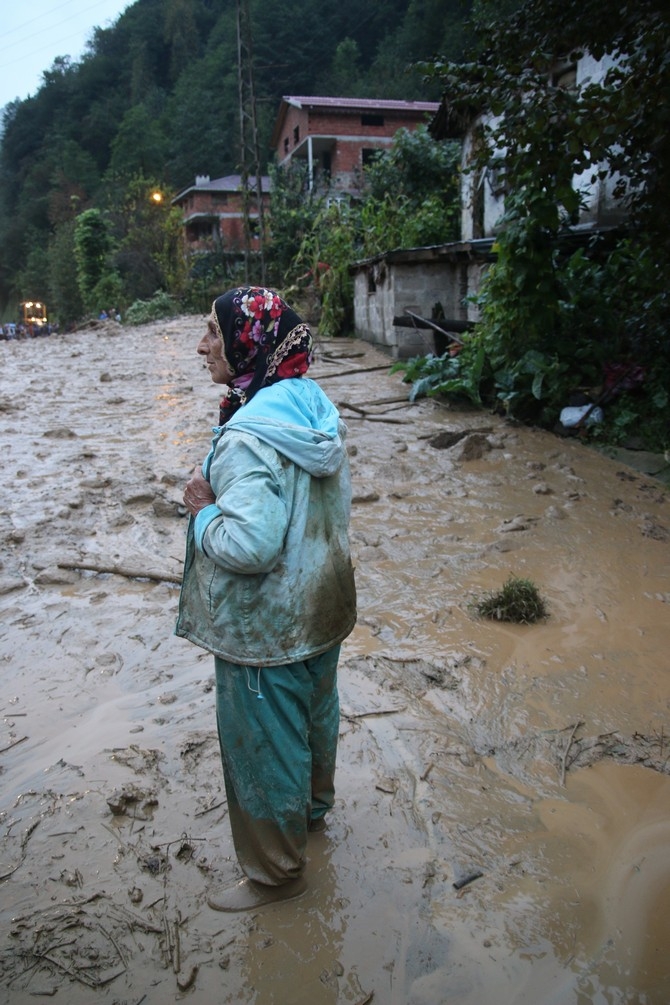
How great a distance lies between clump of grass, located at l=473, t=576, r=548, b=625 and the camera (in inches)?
155

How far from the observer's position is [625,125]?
4.78 metres

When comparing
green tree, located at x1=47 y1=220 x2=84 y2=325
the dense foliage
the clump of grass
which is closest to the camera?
the clump of grass

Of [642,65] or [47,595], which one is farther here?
[642,65]

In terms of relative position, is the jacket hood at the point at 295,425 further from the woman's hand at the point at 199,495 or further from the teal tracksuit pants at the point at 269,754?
the teal tracksuit pants at the point at 269,754

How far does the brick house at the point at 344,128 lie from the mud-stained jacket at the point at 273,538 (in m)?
34.7

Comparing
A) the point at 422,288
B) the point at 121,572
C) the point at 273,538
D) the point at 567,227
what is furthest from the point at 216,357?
the point at 422,288

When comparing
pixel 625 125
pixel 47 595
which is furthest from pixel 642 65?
pixel 47 595

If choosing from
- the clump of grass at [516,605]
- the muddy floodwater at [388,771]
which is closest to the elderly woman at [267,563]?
the muddy floodwater at [388,771]

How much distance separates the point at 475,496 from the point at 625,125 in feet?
9.15

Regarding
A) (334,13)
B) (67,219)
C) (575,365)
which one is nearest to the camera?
(575,365)

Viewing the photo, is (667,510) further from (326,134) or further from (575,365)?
(326,134)

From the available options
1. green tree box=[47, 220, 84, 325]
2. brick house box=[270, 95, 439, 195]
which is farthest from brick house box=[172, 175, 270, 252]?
green tree box=[47, 220, 84, 325]

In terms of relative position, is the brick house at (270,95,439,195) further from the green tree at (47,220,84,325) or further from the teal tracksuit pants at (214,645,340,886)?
the teal tracksuit pants at (214,645,340,886)

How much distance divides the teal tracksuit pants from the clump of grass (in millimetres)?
1998
